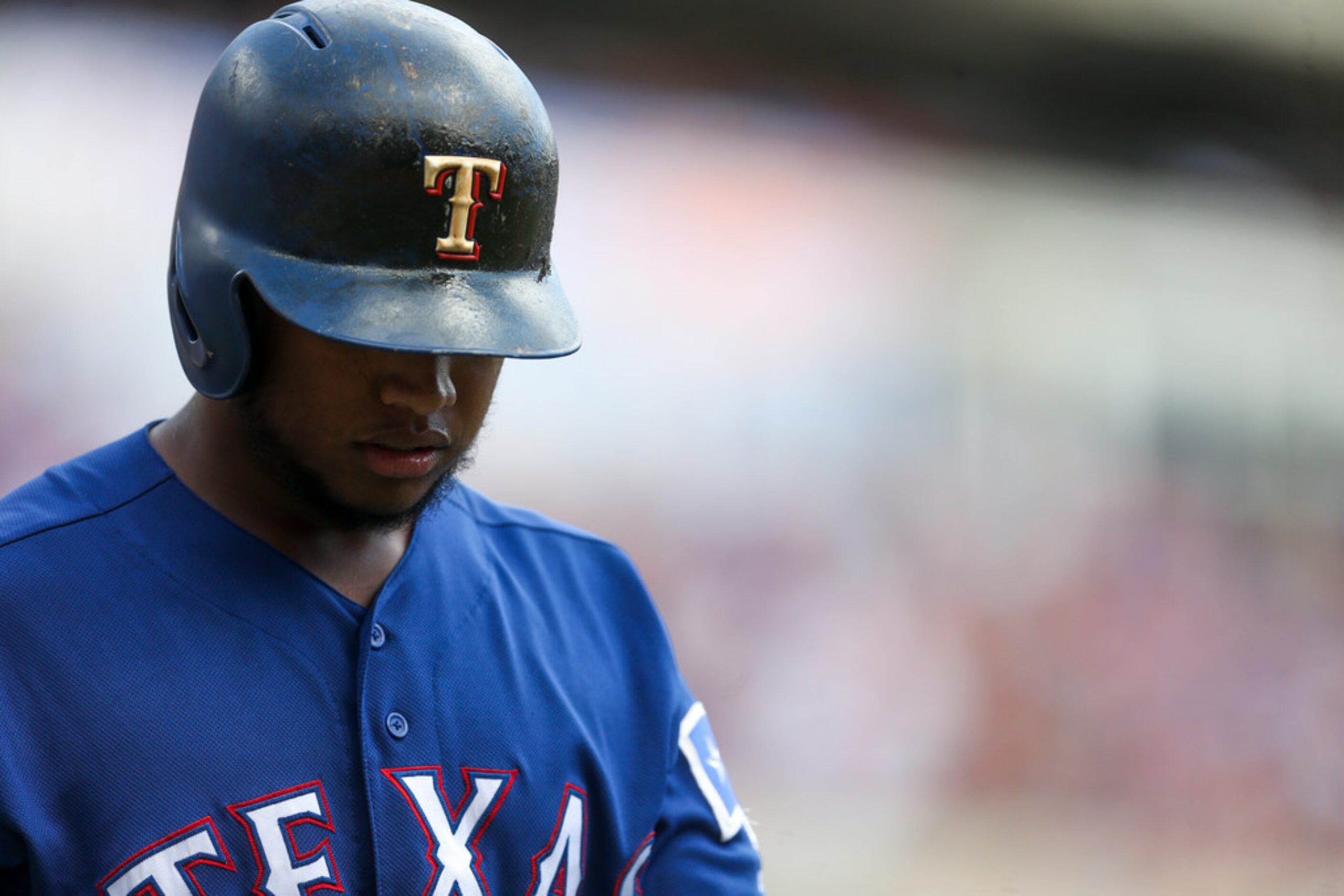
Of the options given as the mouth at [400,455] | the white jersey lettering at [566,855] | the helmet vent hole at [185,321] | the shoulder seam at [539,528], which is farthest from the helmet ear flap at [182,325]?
the white jersey lettering at [566,855]

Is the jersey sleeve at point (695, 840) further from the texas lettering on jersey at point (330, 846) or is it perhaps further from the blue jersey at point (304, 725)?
the texas lettering on jersey at point (330, 846)

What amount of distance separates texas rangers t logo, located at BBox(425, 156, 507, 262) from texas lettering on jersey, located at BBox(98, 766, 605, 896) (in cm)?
60

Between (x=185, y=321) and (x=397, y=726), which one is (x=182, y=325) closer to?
(x=185, y=321)

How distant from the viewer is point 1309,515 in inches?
197

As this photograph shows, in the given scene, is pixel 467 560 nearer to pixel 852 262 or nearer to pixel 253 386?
pixel 253 386

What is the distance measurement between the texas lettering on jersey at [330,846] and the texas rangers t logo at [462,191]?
603 millimetres

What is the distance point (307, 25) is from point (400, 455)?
52 centimetres

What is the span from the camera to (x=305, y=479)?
1476 mm

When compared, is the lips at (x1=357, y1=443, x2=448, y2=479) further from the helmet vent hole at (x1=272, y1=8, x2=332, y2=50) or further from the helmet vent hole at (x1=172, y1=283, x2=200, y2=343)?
the helmet vent hole at (x1=272, y1=8, x2=332, y2=50)

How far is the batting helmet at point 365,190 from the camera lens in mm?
1396

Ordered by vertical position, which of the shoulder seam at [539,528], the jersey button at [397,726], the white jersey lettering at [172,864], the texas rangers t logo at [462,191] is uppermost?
the texas rangers t logo at [462,191]

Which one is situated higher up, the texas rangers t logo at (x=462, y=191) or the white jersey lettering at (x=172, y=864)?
the texas rangers t logo at (x=462, y=191)

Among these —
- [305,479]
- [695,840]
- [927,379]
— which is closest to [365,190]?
[305,479]

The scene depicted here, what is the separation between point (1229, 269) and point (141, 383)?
409cm
